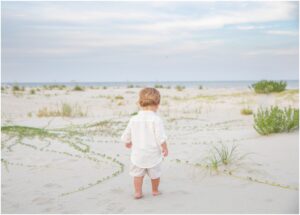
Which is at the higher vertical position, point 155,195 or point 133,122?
point 133,122

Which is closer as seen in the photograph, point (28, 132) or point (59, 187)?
point (59, 187)

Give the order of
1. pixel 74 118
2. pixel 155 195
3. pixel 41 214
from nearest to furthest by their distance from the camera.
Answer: pixel 41 214 < pixel 155 195 < pixel 74 118

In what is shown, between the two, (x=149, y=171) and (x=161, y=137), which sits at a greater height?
(x=161, y=137)

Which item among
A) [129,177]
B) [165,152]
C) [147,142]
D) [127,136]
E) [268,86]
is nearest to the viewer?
[165,152]

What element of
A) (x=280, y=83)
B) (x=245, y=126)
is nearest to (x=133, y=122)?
(x=245, y=126)

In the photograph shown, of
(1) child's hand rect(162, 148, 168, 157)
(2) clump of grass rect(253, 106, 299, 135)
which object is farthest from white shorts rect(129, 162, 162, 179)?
(2) clump of grass rect(253, 106, 299, 135)

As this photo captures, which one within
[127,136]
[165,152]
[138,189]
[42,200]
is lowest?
[42,200]

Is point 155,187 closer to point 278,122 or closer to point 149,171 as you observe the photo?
point 149,171

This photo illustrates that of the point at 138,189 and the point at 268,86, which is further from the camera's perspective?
→ the point at 268,86

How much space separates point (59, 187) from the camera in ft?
16.2

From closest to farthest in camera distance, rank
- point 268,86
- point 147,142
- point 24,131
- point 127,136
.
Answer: point 147,142
point 127,136
point 24,131
point 268,86

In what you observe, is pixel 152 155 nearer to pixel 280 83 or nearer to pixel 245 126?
pixel 245 126

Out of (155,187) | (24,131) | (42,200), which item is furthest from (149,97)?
(24,131)

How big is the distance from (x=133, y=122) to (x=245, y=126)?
18.4 ft
